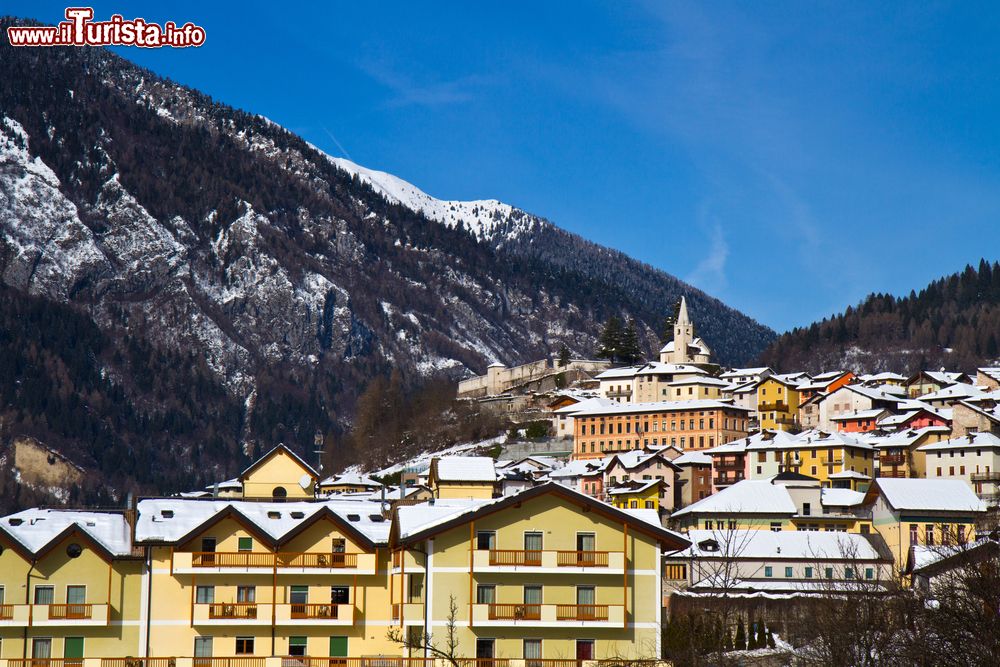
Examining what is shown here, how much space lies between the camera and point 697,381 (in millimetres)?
197500

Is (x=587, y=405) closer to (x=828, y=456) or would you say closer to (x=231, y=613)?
(x=828, y=456)

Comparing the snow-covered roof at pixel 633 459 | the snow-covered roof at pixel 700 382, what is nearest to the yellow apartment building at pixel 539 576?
the snow-covered roof at pixel 633 459

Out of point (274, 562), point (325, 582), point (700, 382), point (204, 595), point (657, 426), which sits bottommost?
point (204, 595)

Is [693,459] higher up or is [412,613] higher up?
[693,459]

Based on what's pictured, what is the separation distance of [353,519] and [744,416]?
385 ft

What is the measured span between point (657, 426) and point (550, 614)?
120235mm

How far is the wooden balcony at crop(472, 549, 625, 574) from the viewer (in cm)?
6228

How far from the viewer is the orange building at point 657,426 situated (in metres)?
178

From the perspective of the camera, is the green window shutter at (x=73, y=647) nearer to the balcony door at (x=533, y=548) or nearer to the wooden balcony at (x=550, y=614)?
the wooden balcony at (x=550, y=614)

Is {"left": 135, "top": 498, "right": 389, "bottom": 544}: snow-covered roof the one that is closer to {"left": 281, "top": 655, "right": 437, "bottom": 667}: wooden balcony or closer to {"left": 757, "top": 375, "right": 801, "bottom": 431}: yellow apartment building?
{"left": 281, "top": 655, "right": 437, "bottom": 667}: wooden balcony

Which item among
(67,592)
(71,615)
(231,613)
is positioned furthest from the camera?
(231,613)

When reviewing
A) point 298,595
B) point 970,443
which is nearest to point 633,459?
point 970,443

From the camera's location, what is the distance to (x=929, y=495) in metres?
121

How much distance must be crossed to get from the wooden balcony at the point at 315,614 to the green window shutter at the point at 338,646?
0.85 m
